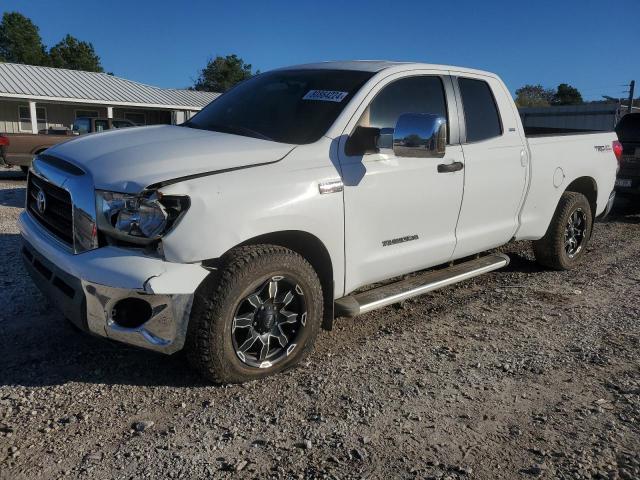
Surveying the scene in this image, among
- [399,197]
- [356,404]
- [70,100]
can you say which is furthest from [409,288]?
[70,100]

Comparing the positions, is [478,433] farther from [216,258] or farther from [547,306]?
[547,306]

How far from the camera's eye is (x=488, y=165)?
4.66m

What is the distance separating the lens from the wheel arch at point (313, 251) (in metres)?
3.38

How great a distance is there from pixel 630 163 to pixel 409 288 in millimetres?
7344

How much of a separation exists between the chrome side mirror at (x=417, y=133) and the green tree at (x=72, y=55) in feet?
229

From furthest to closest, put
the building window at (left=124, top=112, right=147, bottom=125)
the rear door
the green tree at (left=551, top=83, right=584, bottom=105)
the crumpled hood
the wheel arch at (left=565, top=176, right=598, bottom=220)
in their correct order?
the green tree at (left=551, top=83, right=584, bottom=105) → the building window at (left=124, top=112, right=147, bottom=125) → the wheel arch at (left=565, top=176, right=598, bottom=220) → the rear door → the crumpled hood

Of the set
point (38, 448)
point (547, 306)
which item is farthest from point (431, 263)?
point (38, 448)

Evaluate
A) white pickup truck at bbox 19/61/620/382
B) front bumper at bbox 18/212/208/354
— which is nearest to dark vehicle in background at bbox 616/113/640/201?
white pickup truck at bbox 19/61/620/382

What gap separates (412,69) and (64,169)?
256 cm

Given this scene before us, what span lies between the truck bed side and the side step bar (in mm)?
600

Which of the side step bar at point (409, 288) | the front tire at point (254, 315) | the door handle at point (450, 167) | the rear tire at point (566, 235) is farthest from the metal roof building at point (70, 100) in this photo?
the front tire at point (254, 315)

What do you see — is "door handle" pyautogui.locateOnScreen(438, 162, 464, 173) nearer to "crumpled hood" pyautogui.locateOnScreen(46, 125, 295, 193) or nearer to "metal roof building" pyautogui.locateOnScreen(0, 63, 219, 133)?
"crumpled hood" pyautogui.locateOnScreen(46, 125, 295, 193)

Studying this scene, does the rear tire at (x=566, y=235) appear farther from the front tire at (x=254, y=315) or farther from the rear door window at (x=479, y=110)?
the front tire at (x=254, y=315)

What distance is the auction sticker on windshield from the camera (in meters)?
3.87
